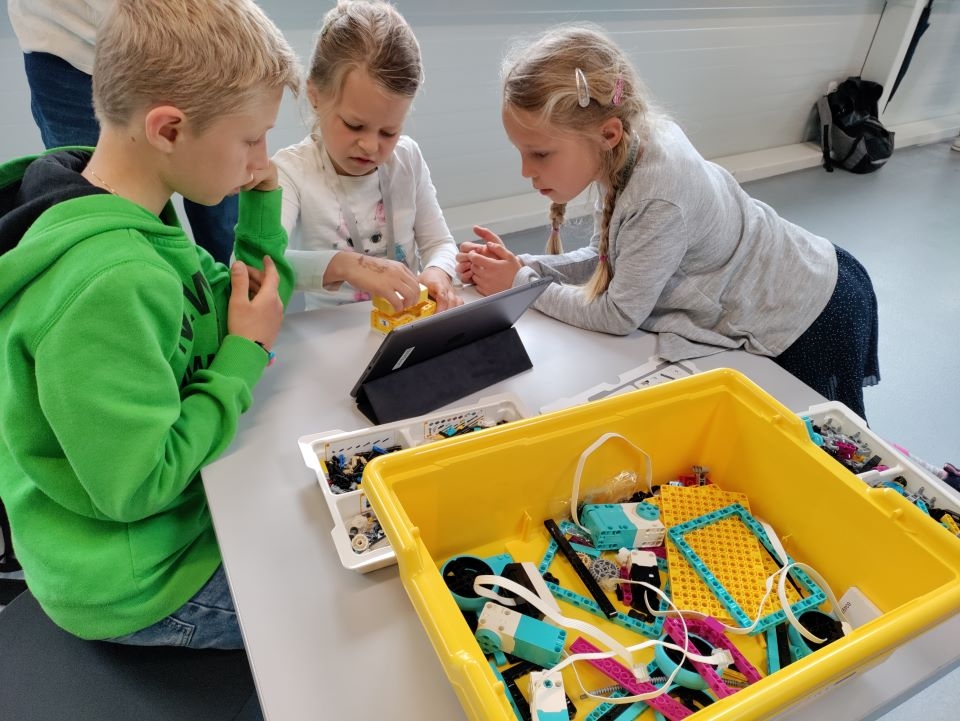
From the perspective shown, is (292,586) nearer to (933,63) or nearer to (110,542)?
(110,542)

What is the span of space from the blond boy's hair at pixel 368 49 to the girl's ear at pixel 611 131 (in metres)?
0.37

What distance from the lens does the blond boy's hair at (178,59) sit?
0.68 metres

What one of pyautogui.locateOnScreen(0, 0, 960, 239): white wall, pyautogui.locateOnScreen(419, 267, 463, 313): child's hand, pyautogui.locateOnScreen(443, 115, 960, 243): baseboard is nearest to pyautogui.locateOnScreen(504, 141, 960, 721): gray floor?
pyautogui.locateOnScreen(443, 115, 960, 243): baseboard

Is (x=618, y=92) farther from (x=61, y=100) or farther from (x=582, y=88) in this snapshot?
(x=61, y=100)

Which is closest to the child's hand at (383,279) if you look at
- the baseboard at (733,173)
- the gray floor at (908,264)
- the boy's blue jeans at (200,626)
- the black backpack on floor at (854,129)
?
the boy's blue jeans at (200,626)

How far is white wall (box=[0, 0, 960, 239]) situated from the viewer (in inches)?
92.0

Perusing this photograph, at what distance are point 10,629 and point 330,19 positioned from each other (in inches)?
42.8

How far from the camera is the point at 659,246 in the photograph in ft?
3.43

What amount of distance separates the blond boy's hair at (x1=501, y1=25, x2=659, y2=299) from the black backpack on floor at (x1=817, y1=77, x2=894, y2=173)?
330 cm

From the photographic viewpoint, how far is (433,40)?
2.40 meters

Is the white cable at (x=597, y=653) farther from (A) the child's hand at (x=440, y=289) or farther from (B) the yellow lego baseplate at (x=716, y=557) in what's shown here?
(A) the child's hand at (x=440, y=289)

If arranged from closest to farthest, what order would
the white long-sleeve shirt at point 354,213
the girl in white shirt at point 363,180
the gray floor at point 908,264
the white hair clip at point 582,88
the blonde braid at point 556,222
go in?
1. the white hair clip at point 582,88
2. the girl in white shirt at point 363,180
3. the white long-sleeve shirt at point 354,213
4. the blonde braid at point 556,222
5. the gray floor at point 908,264

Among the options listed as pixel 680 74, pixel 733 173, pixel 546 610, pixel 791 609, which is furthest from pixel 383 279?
pixel 733 173

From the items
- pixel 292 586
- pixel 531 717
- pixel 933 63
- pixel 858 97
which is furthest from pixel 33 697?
pixel 933 63
